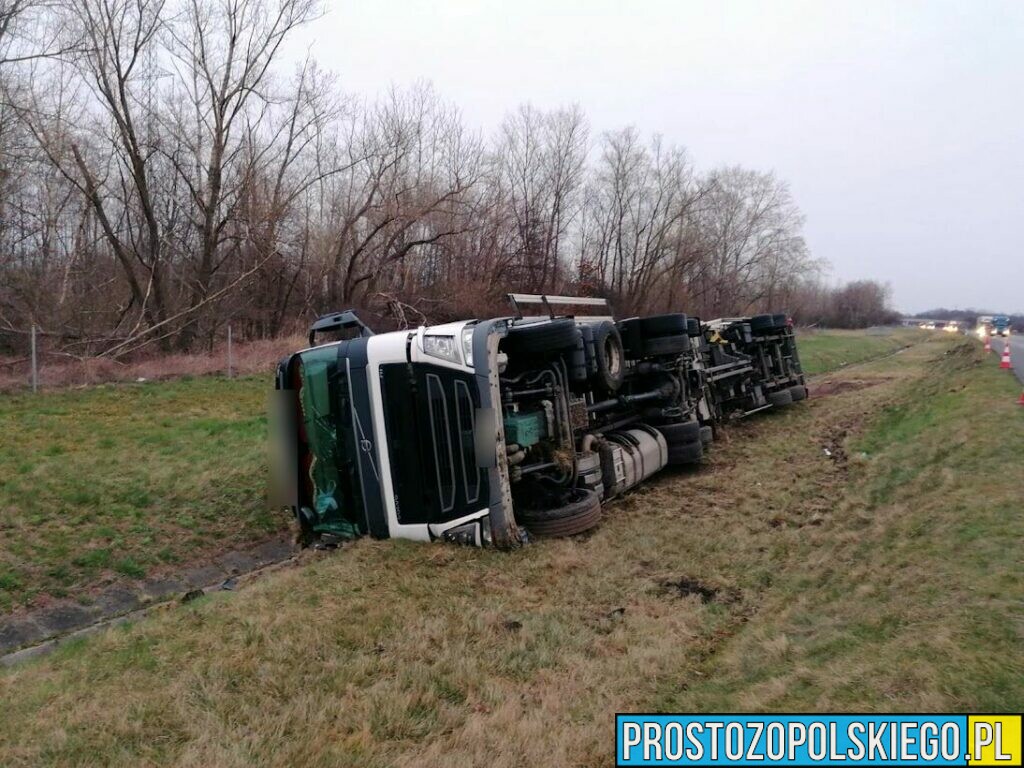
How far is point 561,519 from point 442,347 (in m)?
1.70

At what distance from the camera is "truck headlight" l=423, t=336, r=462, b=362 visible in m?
5.43

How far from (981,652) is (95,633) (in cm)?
495

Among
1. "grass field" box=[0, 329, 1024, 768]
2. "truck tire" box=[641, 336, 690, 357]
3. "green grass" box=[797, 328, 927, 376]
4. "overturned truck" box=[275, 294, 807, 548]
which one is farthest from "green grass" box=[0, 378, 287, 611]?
"green grass" box=[797, 328, 927, 376]

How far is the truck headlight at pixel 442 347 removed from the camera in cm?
543

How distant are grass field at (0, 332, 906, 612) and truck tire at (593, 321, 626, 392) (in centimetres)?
355

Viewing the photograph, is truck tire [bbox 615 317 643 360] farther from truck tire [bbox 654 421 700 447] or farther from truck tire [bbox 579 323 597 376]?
truck tire [bbox 579 323 597 376]

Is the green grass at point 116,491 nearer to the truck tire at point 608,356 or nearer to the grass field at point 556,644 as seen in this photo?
the grass field at point 556,644

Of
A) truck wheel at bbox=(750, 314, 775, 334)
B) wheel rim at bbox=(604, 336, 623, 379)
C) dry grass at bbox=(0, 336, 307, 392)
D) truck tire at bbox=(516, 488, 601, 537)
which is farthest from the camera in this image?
dry grass at bbox=(0, 336, 307, 392)

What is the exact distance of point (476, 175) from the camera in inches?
1119

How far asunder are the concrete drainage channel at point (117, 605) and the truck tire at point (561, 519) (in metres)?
2.16

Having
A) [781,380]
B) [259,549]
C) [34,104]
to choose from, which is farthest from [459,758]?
[34,104]

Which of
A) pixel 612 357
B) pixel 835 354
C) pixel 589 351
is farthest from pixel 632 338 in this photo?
pixel 835 354

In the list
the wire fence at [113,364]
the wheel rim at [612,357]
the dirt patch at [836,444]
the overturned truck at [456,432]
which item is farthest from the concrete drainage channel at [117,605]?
the wire fence at [113,364]

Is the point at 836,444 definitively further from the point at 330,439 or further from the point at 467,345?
the point at 330,439
